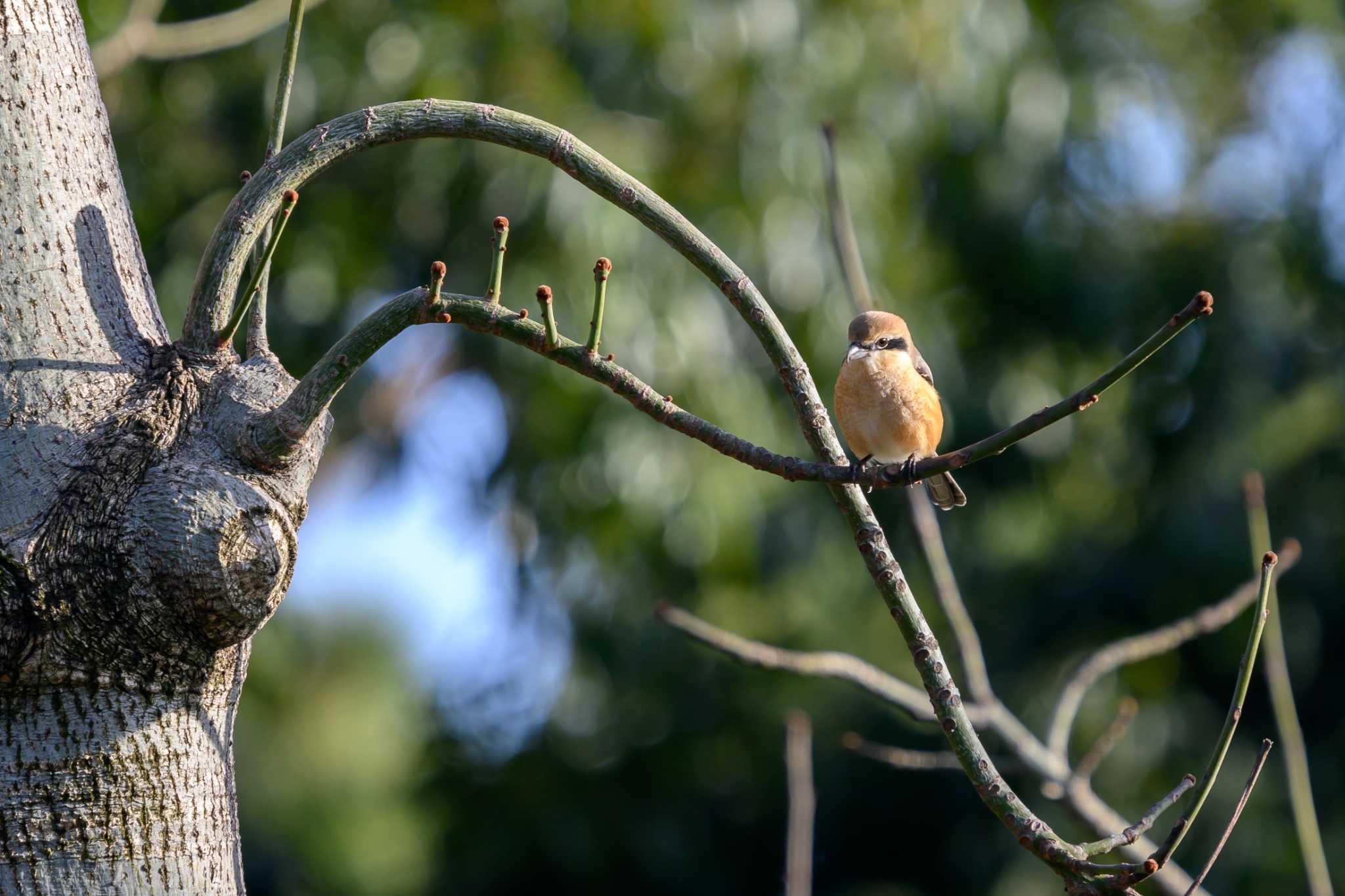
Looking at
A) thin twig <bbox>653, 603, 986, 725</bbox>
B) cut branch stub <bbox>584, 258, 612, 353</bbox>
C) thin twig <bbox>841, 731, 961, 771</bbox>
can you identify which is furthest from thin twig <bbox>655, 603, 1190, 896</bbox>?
cut branch stub <bbox>584, 258, 612, 353</bbox>

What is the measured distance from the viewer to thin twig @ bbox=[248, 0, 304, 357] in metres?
1.59

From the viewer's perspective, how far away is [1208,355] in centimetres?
734

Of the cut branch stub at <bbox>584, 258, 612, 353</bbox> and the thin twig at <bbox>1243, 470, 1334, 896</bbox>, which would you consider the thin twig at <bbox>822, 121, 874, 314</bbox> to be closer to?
the thin twig at <bbox>1243, 470, 1334, 896</bbox>

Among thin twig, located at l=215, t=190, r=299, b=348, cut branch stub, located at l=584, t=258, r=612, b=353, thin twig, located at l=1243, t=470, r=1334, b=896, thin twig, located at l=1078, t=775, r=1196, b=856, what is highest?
thin twig, located at l=215, t=190, r=299, b=348

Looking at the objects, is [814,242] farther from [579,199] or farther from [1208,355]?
[1208,355]

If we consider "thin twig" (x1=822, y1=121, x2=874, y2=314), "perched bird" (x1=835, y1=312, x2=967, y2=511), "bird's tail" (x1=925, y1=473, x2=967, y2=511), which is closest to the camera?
"thin twig" (x1=822, y1=121, x2=874, y2=314)

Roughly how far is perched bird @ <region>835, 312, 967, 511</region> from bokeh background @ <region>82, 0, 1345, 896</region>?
2184mm

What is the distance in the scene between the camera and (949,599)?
246 centimetres

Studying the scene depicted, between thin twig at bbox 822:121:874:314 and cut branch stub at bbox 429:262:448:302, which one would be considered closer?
cut branch stub at bbox 429:262:448:302

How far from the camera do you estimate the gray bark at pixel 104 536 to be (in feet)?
4.37

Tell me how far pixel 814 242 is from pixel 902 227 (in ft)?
3.25

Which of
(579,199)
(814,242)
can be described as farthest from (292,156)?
(814,242)

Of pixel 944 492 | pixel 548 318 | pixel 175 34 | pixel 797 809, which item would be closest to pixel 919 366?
pixel 944 492

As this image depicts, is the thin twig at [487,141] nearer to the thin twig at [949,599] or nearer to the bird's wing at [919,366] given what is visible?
the thin twig at [949,599]
